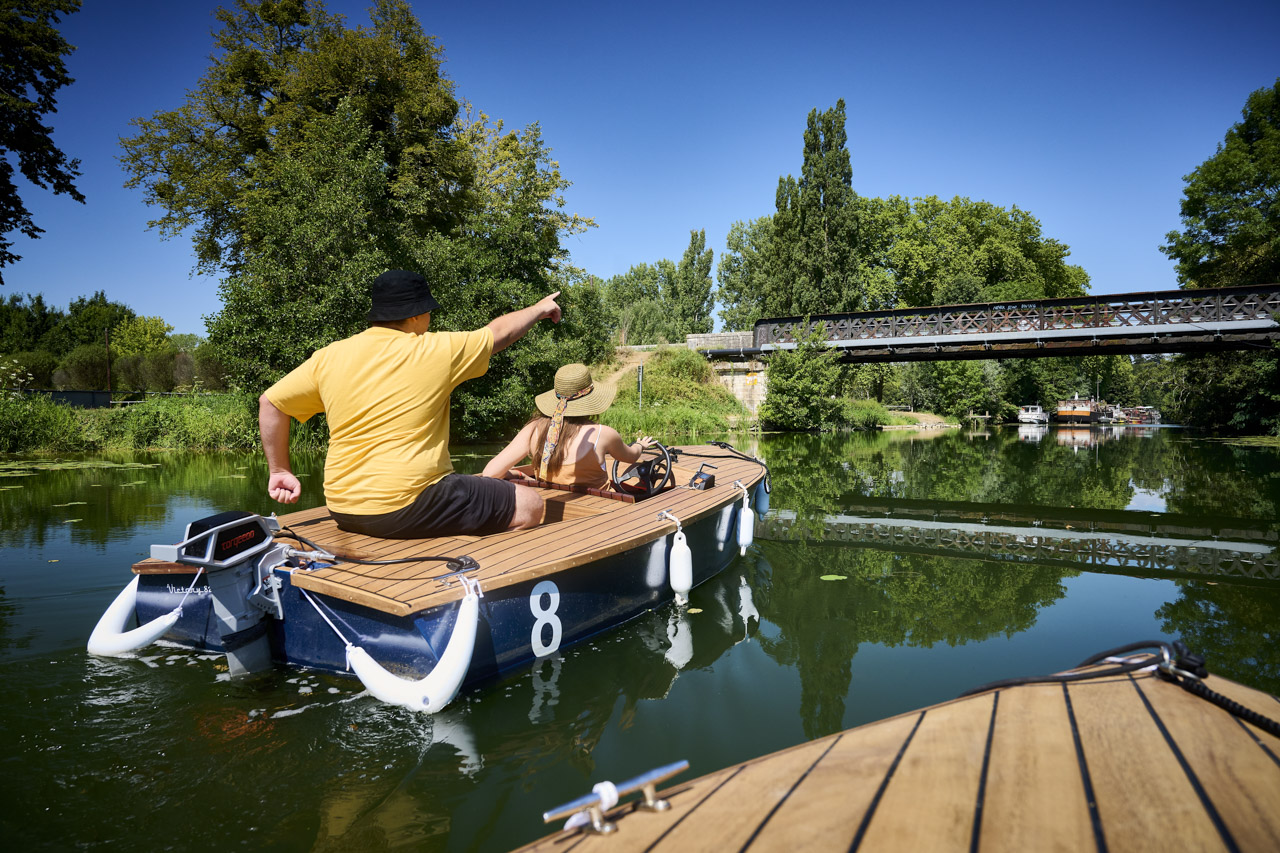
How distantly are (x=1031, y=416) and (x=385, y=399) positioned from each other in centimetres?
4745

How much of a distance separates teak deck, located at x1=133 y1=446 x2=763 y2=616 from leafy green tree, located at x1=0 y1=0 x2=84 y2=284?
1793 cm

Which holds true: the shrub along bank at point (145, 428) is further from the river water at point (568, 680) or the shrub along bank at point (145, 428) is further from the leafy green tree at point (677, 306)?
the leafy green tree at point (677, 306)

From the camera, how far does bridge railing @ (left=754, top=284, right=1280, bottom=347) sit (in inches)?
915

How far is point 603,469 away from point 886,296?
43.8 meters

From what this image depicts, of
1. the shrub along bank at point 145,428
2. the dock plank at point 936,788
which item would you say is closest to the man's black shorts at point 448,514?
the dock plank at point 936,788

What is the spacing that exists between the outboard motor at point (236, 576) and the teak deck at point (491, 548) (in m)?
0.23

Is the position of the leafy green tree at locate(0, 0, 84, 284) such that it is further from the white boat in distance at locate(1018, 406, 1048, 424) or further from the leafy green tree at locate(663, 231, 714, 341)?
the white boat in distance at locate(1018, 406, 1048, 424)

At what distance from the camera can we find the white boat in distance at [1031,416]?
141 ft

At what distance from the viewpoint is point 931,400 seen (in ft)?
136

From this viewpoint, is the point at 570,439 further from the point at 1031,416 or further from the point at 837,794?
the point at 1031,416

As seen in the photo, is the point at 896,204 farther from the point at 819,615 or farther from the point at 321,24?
the point at 819,615

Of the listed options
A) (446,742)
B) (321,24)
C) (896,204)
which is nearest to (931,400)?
(896,204)

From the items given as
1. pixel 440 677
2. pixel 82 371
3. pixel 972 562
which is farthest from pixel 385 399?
pixel 82 371

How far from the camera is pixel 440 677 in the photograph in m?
2.66
